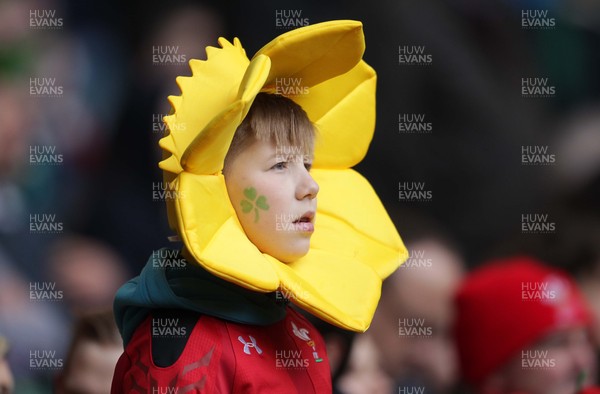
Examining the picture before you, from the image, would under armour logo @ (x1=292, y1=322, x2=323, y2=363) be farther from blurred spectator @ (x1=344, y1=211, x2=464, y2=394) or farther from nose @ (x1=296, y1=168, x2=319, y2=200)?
blurred spectator @ (x1=344, y1=211, x2=464, y2=394)

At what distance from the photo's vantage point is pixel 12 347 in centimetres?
311

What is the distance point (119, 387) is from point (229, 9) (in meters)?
1.68

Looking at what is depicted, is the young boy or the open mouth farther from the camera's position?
the open mouth

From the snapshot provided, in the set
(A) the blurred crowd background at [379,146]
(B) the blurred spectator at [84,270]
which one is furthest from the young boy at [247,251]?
(B) the blurred spectator at [84,270]

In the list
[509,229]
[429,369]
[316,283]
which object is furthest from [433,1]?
[316,283]

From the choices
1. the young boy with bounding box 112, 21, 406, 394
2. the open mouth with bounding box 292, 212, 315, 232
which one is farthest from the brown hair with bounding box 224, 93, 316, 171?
the open mouth with bounding box 292, 212, 315, 232

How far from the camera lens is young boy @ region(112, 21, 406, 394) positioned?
1857 millimetres

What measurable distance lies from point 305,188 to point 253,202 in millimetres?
94

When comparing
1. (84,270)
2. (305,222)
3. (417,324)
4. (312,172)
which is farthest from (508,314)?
(84,270)

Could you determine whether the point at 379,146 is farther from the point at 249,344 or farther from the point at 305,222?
the point at 249,344

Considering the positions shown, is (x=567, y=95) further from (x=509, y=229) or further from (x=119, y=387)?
(x=119, y=387)

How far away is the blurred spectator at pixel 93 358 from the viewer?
259 centimetres

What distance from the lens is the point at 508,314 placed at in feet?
8.91

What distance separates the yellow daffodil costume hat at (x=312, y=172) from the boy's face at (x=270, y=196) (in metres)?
0.03
